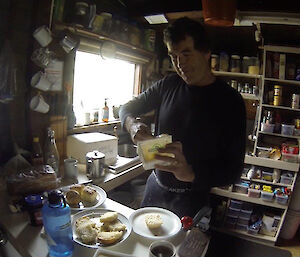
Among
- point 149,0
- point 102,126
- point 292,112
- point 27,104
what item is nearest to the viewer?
point 27,104

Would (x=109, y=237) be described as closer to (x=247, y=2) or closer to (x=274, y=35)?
(x=247, y=2)

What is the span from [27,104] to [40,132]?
0.67 feet

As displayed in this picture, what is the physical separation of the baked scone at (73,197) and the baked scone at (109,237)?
27 cm

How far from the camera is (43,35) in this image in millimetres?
1402

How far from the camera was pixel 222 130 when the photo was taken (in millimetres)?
1150

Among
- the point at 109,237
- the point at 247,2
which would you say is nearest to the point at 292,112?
the point at 247,2

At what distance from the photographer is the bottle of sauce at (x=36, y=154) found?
4.77 ft

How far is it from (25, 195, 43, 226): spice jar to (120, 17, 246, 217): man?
51cm

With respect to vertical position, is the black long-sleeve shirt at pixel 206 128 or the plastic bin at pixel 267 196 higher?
the black long-sleeve shirt at pixel 206 128

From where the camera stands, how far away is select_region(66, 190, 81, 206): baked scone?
3.54 ft

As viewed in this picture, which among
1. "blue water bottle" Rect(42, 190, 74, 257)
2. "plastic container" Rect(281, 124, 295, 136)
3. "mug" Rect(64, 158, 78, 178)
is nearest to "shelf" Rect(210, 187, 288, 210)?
"plastic container" Rect(281, 124, 295, 136)

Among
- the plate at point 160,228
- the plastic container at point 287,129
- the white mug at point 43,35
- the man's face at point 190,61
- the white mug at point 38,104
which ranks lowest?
the plate at point 160,228

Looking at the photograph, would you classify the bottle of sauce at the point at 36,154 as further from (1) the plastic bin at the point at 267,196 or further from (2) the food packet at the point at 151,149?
(1) the plastic bin at the point at 267,196

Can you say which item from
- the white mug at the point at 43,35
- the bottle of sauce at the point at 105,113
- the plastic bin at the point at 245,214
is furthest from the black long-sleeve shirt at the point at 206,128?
the plastic bin at the point at 245,214
